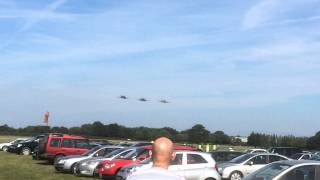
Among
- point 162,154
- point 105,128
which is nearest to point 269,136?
point 105,128

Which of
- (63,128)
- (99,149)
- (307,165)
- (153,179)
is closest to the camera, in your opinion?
(153,179)

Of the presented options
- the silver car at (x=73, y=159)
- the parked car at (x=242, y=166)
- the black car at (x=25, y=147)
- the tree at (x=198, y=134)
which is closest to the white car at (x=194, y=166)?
the parked car at (x=242, y=166)

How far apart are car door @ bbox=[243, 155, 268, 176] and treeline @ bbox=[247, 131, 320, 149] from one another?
57.3m

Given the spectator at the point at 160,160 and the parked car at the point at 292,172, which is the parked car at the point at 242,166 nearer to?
Answer: the parked car at the point at 292,172

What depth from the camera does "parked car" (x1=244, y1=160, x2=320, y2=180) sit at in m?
14.3

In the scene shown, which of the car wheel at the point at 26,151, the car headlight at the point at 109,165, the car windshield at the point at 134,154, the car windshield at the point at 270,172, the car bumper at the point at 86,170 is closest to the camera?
the car windshield at the point at 270,172

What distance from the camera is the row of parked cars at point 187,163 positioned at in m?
14.6

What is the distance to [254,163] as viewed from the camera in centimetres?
2764

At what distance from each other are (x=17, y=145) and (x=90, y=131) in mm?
58504

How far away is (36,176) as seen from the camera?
90.6 ft

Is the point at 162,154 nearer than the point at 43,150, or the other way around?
the point at 162,154

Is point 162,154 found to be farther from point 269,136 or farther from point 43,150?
point 269,136

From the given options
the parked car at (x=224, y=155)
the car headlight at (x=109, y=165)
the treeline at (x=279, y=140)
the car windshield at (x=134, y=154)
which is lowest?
the car headlight at (x=109, y=165)

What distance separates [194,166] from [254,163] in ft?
23.1
